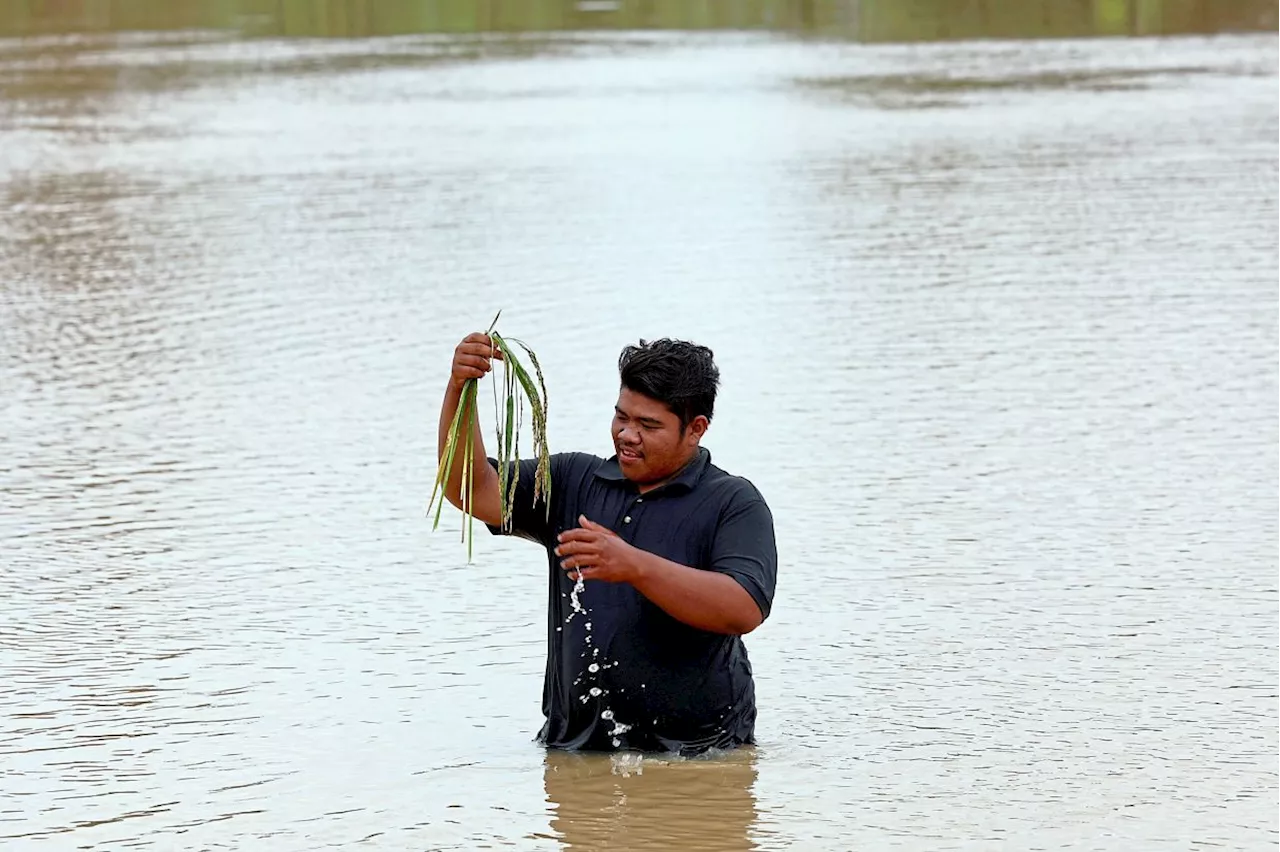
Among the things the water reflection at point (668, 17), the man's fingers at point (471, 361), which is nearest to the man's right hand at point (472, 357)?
the man's fingers at point (471, 361)

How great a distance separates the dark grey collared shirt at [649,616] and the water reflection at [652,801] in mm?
59

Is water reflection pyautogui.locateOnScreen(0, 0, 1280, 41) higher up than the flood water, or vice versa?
water reflection pyautogui.locateOnScreen(0, 0, 1280, 41)

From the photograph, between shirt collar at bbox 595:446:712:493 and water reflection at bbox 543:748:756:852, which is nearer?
water reflection at bbox 543:748:756:852

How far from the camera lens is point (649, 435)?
541 cm

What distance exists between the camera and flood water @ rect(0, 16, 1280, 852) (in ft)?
18.9

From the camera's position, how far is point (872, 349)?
1191cm

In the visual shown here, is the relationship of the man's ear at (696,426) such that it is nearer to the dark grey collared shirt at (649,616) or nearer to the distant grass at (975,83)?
the dark grey collared shirt at (649,616)

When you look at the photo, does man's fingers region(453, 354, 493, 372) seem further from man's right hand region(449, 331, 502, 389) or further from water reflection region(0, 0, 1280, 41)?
water reflection region(0, 0, 1280, 41)

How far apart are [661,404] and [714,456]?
14.0ft

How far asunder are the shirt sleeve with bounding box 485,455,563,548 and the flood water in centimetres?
61

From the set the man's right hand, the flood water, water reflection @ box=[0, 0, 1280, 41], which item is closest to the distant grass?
the flood water

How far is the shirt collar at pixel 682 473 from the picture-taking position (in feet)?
18.0

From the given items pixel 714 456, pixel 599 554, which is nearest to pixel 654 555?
pixel 599 554

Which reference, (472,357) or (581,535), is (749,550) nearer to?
(581,535)
